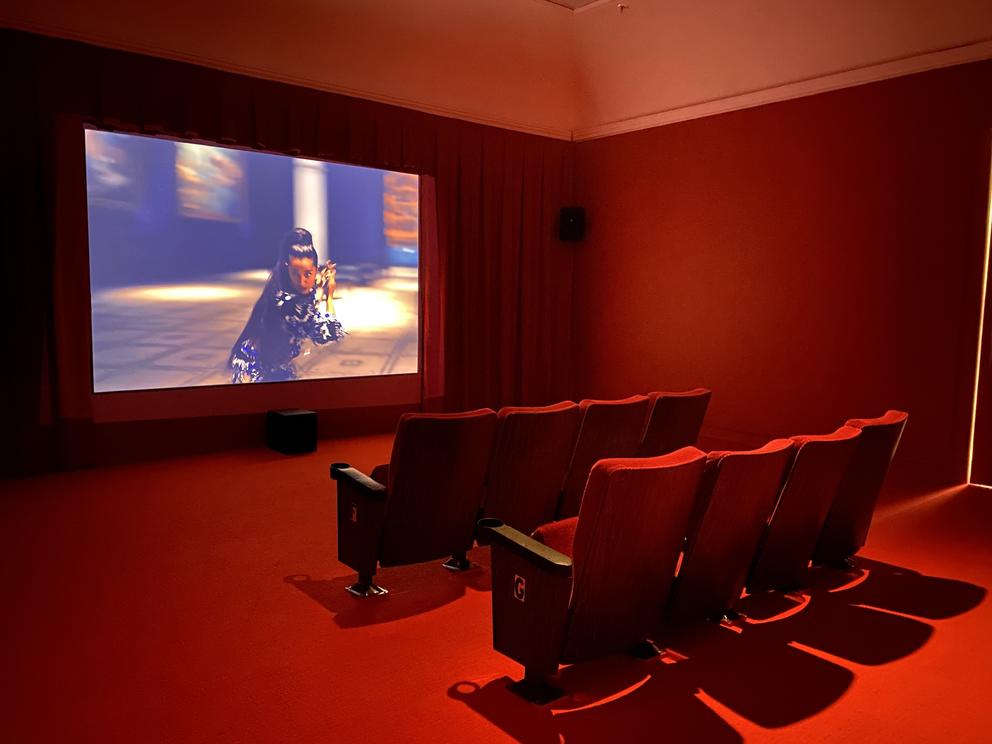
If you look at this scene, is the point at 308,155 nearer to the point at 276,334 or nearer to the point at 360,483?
the point at 276,334

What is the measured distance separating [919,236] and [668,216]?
242 cm

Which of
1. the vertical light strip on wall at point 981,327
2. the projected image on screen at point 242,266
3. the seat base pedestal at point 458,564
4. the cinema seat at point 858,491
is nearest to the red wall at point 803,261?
the vertical light strip on wall at point 981,327

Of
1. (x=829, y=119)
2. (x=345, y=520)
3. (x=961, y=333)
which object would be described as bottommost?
(x=345, y=520)

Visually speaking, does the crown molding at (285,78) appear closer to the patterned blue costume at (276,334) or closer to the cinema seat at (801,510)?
the patterned blue costume at (276,334)

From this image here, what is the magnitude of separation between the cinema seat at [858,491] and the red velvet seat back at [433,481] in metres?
1.58

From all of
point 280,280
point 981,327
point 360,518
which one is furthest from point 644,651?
point 280,280

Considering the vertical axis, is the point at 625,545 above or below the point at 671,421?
below

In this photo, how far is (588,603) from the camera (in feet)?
7.92

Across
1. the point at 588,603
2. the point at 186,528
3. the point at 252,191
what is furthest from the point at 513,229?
the point at 588,603

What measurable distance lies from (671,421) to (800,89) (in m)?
3.83

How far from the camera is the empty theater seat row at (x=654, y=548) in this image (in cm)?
234

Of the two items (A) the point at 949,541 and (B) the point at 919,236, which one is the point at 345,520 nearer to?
(A) the point at 949,541

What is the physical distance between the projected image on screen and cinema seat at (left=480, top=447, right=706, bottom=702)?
14.3ft

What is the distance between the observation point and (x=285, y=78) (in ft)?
21.3
